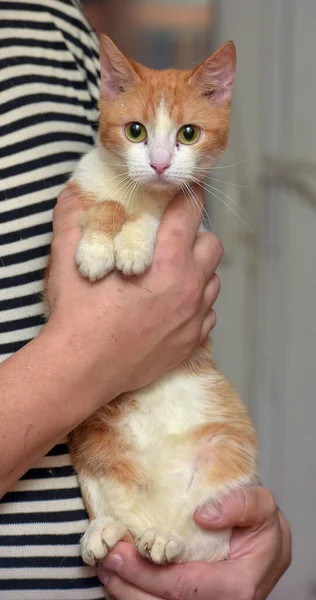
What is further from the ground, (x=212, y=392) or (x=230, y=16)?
(x=230, y=16)

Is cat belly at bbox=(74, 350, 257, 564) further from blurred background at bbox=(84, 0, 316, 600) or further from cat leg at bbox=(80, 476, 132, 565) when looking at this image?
blurred background at bbox=(84, 0, 316, 600)

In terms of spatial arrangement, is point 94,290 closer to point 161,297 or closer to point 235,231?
point 161,297

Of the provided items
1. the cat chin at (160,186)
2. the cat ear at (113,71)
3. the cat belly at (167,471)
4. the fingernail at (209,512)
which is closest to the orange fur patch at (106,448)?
the cat belly at (167,471)

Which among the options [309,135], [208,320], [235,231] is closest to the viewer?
[208,320]

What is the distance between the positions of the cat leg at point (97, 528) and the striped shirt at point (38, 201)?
2 centimetres

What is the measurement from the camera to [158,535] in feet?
3.40

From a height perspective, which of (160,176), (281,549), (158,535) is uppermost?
(160,176)

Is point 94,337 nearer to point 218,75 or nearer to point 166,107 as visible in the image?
point 166,107

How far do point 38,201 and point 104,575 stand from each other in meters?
0.64

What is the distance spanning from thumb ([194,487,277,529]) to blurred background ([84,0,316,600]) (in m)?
1.43

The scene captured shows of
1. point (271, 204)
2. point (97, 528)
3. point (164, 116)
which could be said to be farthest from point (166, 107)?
point (271, 204)

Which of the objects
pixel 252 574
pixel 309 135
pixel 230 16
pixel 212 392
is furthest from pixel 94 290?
pixel 230 16

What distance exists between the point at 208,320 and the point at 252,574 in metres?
0.42

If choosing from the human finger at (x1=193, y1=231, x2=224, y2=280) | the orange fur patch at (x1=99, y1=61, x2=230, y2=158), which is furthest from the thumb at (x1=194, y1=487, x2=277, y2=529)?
the orange fur patch at (x1=99, y1=61, x2=230, y2=158)
